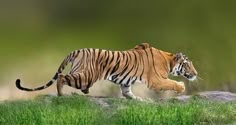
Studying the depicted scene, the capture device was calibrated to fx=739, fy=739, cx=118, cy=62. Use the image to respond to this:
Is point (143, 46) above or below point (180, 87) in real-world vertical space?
above

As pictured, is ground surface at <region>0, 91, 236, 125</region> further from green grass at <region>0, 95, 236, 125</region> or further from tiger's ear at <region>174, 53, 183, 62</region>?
tiger's ear at <region>174, 53, 183, 62</region>

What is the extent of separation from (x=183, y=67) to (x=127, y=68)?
695 millimetres

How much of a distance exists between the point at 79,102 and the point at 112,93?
3.22 ft

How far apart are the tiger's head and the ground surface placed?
921 millimetres

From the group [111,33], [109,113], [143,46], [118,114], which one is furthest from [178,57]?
[118,114]

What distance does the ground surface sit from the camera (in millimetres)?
6562

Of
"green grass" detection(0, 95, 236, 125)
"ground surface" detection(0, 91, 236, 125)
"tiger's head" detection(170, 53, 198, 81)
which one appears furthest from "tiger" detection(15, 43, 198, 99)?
"green grass" detection(0, 95, 236, 125)

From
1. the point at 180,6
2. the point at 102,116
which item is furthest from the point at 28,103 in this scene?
the point at 180,6

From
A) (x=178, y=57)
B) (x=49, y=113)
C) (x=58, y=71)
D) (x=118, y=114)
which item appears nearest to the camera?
(x=49, y=113)

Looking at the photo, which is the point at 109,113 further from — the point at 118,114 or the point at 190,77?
the point at 190,77

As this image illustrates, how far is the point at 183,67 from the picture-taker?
8.77 metres

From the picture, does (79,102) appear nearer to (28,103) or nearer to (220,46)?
(28,103)

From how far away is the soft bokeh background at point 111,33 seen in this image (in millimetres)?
8461

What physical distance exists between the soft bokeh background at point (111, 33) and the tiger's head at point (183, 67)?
8cm
